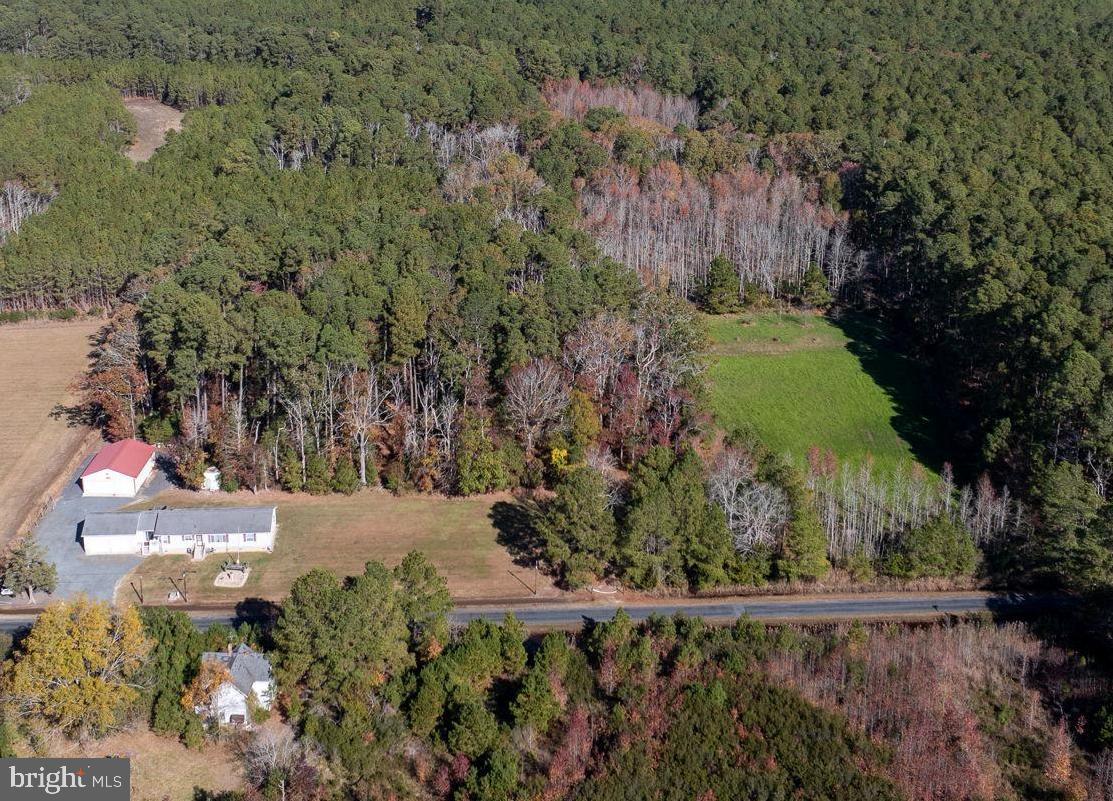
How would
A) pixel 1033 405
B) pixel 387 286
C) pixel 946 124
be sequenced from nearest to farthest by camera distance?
pixel 1033 405 → pixel 387 286 → pixel 946 124

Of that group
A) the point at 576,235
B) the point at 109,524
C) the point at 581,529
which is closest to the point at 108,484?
the point at 109,524

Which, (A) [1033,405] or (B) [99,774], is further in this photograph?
(A) [1033,405]

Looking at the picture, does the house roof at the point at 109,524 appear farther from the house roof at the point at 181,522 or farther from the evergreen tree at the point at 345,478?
the evergreen tree at the point at 345,478

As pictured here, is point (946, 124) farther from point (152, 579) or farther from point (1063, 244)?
point (152, 579)

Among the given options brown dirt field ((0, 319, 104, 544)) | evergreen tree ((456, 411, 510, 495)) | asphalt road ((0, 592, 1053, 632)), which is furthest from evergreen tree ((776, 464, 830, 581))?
brown dirt field ((0, 319, 104, 544))

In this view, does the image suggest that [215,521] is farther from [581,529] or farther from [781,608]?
[781,608]

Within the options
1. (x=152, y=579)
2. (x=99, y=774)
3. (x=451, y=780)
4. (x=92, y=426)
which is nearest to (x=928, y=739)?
(x=451, y=780)
